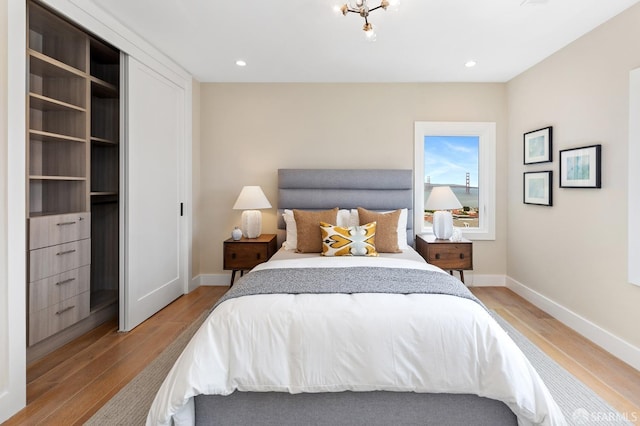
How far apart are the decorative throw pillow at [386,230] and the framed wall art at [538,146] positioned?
5.08ft

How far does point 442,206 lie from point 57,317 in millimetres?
3564

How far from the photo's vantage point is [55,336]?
2.65 meters

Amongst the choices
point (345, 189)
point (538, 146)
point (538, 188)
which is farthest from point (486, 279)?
point (345, 189)

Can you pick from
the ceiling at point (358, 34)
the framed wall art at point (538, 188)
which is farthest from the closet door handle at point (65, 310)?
the framed wall art at point (538, 188)

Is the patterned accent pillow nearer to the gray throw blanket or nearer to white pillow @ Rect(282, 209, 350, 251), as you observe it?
white pillow @ Rect(282, 209, 350, 251)

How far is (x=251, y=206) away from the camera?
377cm

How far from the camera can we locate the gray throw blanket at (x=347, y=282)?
6.33 ft

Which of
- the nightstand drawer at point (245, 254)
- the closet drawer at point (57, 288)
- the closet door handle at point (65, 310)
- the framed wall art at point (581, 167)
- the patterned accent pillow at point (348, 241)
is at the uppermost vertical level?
the framed wall art at point (581, 167)

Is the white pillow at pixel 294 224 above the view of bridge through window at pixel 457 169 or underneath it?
underneath

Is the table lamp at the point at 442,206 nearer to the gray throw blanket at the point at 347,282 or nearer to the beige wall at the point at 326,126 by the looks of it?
the beige wall at the point at 326,126

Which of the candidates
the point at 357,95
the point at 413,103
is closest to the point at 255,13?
the point at 357,95

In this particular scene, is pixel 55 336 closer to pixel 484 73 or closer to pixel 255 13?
pixel 255 13

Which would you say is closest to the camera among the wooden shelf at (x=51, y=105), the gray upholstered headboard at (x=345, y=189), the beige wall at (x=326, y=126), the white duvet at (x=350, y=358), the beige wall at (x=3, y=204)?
the white duvet at (x=350, y=358)

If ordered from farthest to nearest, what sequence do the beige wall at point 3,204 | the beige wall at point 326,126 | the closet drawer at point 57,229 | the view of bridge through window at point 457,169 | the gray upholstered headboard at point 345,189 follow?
the view of bridge through window at point 457,169 < the beige wall at point 326,126 < the gray upholstered headboard at point 345,189 < the closet drawer at point 57,229 < the beige wall at point 3,204
